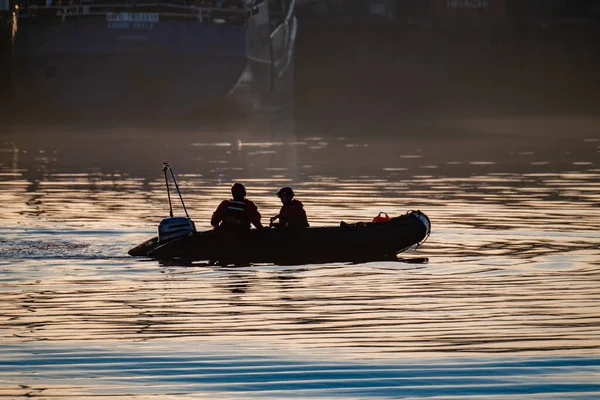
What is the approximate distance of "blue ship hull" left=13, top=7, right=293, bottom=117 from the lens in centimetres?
5391

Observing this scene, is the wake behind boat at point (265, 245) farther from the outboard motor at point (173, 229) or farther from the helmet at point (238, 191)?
the helmet at point (238, 191)

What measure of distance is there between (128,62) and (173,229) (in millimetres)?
36945

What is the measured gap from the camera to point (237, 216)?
1848cm

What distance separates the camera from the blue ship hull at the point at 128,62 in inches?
2122

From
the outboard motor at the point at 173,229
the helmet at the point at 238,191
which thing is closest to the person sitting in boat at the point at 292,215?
the helmet at the point at 238,191

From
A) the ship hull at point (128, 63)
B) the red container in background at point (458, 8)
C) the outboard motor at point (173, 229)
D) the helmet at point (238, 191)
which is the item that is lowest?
the outboard motor at point (173, 229)

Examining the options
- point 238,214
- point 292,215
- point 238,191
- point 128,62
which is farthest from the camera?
point 128,62

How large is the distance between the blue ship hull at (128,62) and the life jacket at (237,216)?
36.1m

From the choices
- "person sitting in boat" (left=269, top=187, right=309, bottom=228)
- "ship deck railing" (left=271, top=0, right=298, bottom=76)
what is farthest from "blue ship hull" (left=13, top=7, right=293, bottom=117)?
"person sitting in boat" (left=269, top=187, right=309, bottom=228)

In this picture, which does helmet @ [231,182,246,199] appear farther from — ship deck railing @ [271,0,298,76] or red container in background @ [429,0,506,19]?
red container in background @ [429,0,506,19]

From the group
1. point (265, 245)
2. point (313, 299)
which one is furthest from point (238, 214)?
point (313, 299)

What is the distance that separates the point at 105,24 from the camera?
54.2 meters

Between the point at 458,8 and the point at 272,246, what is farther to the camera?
the point at 458,8

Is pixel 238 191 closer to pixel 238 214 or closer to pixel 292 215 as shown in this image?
pixel 238 214
